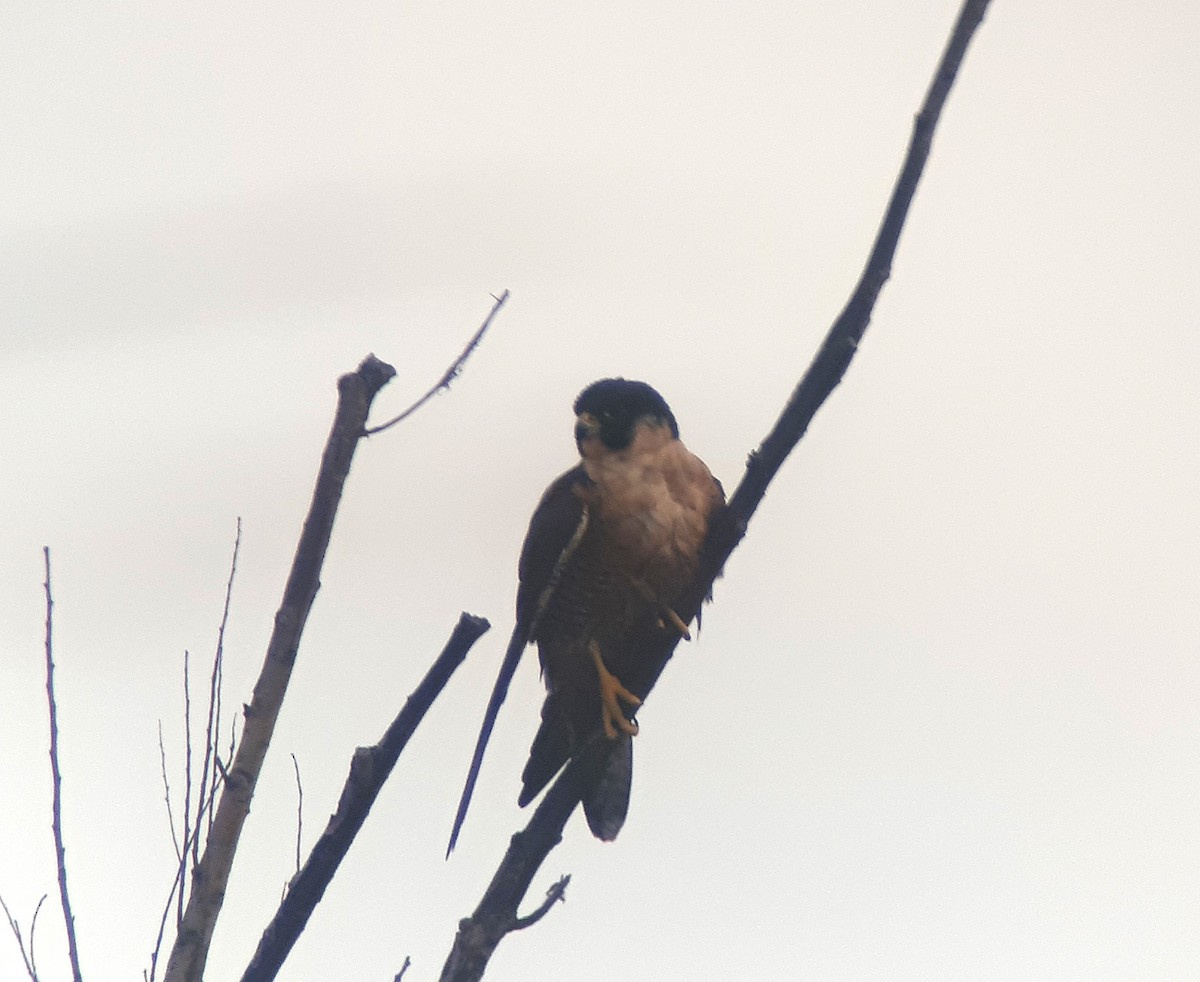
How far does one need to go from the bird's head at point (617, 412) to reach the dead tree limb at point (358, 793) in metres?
1.91

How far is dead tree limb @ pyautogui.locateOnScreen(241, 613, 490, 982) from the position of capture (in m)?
2.35

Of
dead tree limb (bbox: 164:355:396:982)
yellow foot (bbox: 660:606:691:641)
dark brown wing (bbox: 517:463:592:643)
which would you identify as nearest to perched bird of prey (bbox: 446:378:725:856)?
dark brown wing (bbox: 517:463:592:643)

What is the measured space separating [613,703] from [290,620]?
155cm

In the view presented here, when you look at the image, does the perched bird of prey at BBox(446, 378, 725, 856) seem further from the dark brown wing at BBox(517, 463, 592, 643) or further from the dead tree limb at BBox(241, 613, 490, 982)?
the dead tree limb at BBox(241, 613, 490, 982)

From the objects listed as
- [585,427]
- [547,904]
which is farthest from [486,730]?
[585,427]

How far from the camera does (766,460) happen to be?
294 centimetres

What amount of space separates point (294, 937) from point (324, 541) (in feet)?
2.30

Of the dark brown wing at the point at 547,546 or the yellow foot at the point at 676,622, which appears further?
the dark brown wing at the point at 547,546

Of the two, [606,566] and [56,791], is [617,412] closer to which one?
[606,566]

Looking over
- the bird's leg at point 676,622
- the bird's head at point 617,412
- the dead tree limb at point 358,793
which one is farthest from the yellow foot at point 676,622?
the dead tree limb at point 358,793

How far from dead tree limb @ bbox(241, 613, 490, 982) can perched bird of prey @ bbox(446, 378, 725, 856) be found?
139 cm

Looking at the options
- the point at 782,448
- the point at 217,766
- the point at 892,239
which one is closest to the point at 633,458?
the point at 782,448

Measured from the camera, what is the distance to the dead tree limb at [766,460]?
2465mm

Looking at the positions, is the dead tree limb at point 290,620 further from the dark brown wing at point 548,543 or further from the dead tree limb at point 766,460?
the dark brown wing at point 548,543
